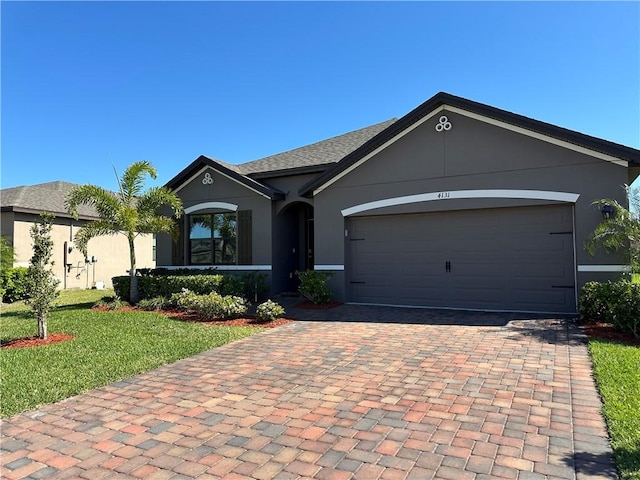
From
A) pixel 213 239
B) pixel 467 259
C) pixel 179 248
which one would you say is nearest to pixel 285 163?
pixel 213 239

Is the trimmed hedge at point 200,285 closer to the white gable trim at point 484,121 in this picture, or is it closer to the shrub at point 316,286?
the shrub at point 316,286

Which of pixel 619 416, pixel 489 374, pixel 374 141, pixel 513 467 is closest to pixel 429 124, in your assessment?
pixel 374 141

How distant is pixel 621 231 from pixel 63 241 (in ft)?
67.3

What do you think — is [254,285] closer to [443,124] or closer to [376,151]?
[376,151]

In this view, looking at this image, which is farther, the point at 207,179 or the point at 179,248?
the point at 179,248

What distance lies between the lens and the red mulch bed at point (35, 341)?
25.1 feet

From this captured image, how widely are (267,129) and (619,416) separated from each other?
659 inches

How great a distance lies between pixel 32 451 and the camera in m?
3.60

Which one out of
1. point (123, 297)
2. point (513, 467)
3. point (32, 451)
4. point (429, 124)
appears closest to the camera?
point (513, 467)

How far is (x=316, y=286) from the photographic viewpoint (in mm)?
11812

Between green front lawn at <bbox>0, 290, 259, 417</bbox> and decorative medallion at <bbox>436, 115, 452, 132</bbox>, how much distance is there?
7.14m

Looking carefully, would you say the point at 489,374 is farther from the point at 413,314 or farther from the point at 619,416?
the point at 413,314

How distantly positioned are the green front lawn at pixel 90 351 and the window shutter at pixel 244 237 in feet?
13.8

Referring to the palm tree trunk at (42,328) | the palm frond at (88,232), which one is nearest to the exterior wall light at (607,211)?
the palm tree trunk at (42,328)
